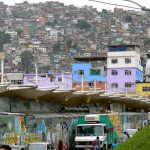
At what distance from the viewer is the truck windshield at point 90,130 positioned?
41.0 meters

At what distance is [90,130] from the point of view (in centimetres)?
4131

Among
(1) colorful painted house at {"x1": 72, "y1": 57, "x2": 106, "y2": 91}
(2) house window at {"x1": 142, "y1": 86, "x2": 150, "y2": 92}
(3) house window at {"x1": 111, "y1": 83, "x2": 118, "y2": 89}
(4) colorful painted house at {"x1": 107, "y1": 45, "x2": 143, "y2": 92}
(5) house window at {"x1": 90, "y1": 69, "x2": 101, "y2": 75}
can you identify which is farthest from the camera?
(5) house window at {"x1": 90, "y1": 69, "x2": 101, "y2": 75}

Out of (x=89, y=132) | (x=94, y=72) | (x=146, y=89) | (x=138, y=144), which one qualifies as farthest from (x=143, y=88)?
(x=138, y=144)

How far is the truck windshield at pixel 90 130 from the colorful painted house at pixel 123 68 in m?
67.3

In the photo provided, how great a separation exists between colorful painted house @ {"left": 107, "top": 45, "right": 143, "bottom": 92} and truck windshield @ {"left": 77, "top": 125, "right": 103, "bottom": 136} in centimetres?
6734

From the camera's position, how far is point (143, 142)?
13.1m

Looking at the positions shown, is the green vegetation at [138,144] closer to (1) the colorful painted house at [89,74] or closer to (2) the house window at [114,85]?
(1) the colorful painted house at [89,74]

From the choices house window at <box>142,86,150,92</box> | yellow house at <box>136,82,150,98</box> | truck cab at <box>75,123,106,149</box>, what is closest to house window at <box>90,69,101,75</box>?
yellow house at <box>136,82,150,98</box>

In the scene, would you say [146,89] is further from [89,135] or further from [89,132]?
[89,135]

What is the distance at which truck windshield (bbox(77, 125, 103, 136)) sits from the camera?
41.0 metres

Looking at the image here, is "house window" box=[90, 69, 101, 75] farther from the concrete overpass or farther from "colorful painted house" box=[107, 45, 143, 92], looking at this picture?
the concrete overpass

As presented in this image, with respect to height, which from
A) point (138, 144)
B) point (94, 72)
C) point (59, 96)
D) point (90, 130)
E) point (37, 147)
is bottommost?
point (37, 147)

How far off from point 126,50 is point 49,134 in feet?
229

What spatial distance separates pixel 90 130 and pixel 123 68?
69.9m
